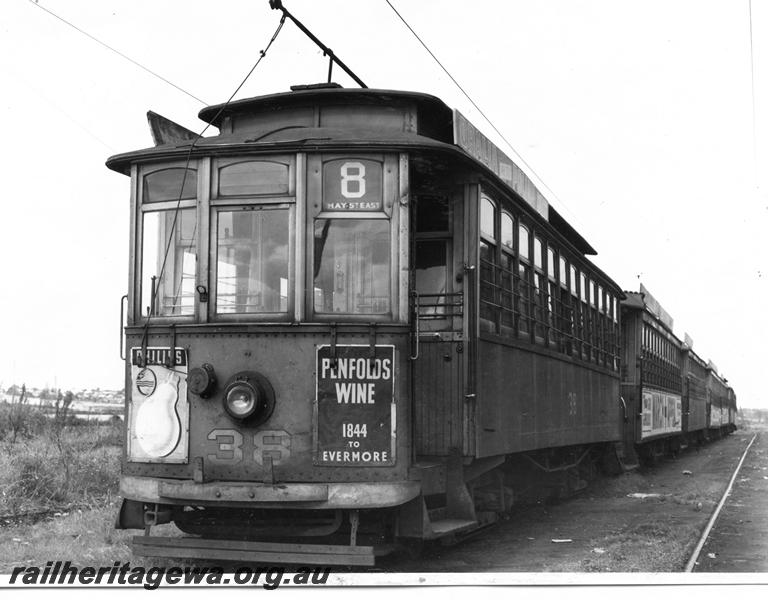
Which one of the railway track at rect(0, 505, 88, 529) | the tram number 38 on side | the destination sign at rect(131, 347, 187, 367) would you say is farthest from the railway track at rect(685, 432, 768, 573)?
the railway track at rect(0, 505, 88, 529)

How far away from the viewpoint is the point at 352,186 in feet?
23.8

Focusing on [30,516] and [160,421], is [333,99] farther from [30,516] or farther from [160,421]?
[30,516]

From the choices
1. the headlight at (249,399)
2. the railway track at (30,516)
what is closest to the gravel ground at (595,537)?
the headlight at (249,399)

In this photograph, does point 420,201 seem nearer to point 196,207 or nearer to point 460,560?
point 196,207

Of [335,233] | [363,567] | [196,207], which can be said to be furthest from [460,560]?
[196,207]

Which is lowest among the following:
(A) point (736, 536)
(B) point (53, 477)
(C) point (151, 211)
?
(A) point (736, 536)

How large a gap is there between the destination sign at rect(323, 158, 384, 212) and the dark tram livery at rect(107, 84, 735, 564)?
0.04ft

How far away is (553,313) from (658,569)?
3.64 metres

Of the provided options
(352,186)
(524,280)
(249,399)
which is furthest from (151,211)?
(524,280)

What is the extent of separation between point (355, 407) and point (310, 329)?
25.1 inches

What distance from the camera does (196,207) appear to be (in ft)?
24.3

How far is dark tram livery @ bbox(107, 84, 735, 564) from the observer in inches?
276

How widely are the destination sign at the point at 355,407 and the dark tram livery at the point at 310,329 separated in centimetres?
1

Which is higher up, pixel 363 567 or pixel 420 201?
pixel 420 201
